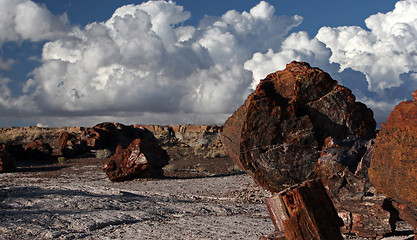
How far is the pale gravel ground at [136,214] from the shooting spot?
586cm

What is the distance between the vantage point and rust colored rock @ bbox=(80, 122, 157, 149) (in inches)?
953

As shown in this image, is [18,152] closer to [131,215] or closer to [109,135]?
[109,135]

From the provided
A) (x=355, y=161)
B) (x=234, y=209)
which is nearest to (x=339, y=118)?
(x=355, y=161)

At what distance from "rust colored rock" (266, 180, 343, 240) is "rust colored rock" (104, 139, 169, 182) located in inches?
361

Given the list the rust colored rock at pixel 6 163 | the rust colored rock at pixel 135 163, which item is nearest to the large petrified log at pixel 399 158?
the rust colored rock at pixel 135 163

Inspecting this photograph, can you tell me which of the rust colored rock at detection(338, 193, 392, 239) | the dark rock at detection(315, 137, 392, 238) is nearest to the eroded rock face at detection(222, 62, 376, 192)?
the dark rock at detection(315, 137, 392, 238)

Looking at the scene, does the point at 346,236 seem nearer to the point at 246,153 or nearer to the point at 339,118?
the point at 246,153

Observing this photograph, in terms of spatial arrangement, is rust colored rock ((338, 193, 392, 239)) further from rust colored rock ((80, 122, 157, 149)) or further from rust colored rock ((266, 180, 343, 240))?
rust colored rock ((80, 122, 157, 149))

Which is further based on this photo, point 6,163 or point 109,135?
point 109,135

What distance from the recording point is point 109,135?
2562 centimetres

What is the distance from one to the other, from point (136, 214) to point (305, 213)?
4.08 meters

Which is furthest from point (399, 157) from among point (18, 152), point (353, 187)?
point (18, 152)

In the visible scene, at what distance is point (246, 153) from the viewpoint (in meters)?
8.59

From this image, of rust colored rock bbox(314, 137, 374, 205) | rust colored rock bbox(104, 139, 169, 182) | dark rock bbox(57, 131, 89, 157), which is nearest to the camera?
rust colored rock bbox(314, 137, 374, 205)
